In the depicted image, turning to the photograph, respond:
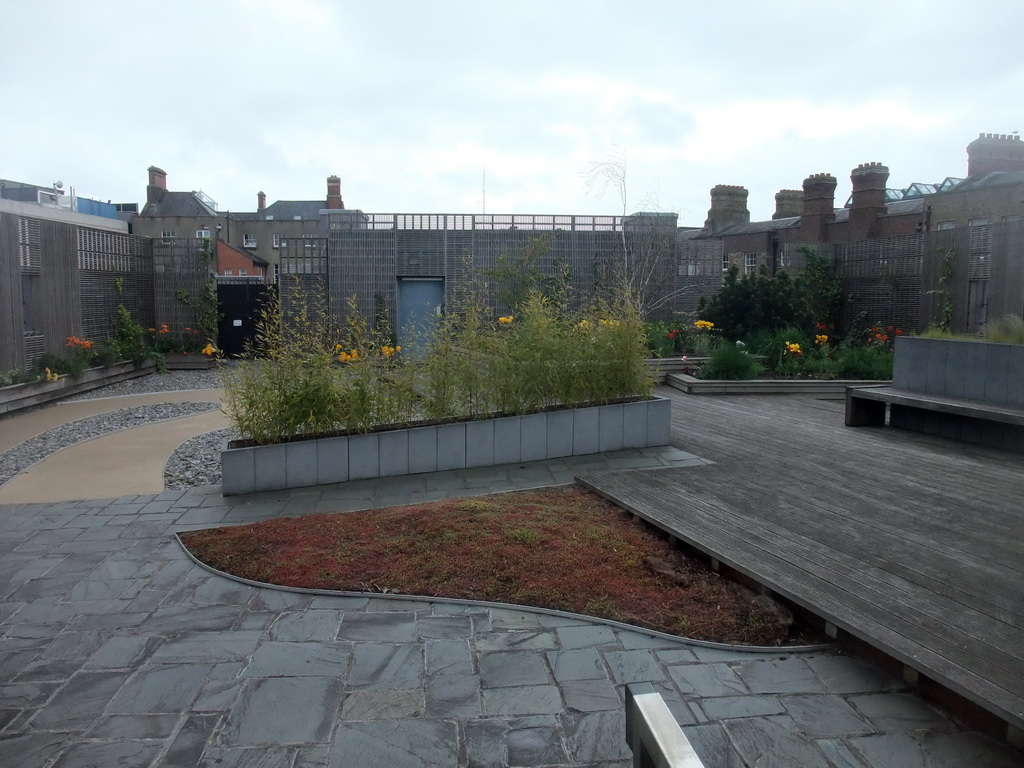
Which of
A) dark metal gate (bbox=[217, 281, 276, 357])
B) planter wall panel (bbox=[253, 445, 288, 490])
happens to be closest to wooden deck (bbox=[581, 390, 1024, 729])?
planter wall panel (bbox=[253, 445, 288, 490])

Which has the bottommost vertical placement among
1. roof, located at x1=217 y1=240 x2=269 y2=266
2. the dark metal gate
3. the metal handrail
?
Result: the metal handrail

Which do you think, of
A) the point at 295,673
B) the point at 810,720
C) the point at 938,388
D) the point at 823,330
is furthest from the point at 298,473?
the point at 823,330

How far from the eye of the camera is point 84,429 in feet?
29.6

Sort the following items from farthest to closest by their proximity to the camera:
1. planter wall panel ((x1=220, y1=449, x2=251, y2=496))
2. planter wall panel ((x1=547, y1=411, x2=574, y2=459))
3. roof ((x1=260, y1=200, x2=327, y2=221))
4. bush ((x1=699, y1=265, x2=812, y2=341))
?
1. roof ((x1=260, y1=200, x2=327, y2=221))
2. bush ((x1=699, y1=265, x2=812, y2=341))
3. planter wall panel ((x1=547, y1=411, x2=574, y2=459))
4. planter wall panel ((x1=220, y1=449, x2=251, y2=496))

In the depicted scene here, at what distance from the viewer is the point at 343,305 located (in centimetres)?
1589

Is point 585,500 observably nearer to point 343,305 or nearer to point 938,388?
point 938,388

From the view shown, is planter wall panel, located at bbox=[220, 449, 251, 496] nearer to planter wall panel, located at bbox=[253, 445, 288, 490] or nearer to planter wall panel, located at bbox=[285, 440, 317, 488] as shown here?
planter wall panel, located at bbox=[253, 445, 288, 490]

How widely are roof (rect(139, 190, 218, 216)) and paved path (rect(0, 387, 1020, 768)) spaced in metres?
34.5

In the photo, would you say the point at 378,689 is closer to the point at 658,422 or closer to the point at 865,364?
the point at 658,422

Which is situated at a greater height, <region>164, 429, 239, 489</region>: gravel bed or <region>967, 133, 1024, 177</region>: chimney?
<region>967, 133, 1024, 177</region>: chimney

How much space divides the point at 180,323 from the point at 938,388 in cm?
1377

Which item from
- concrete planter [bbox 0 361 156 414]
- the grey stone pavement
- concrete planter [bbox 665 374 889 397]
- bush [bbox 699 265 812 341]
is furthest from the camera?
bush [bbox 699 265 812 341]

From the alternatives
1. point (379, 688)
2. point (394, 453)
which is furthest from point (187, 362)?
point (379, 688)

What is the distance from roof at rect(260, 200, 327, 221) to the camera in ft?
134
